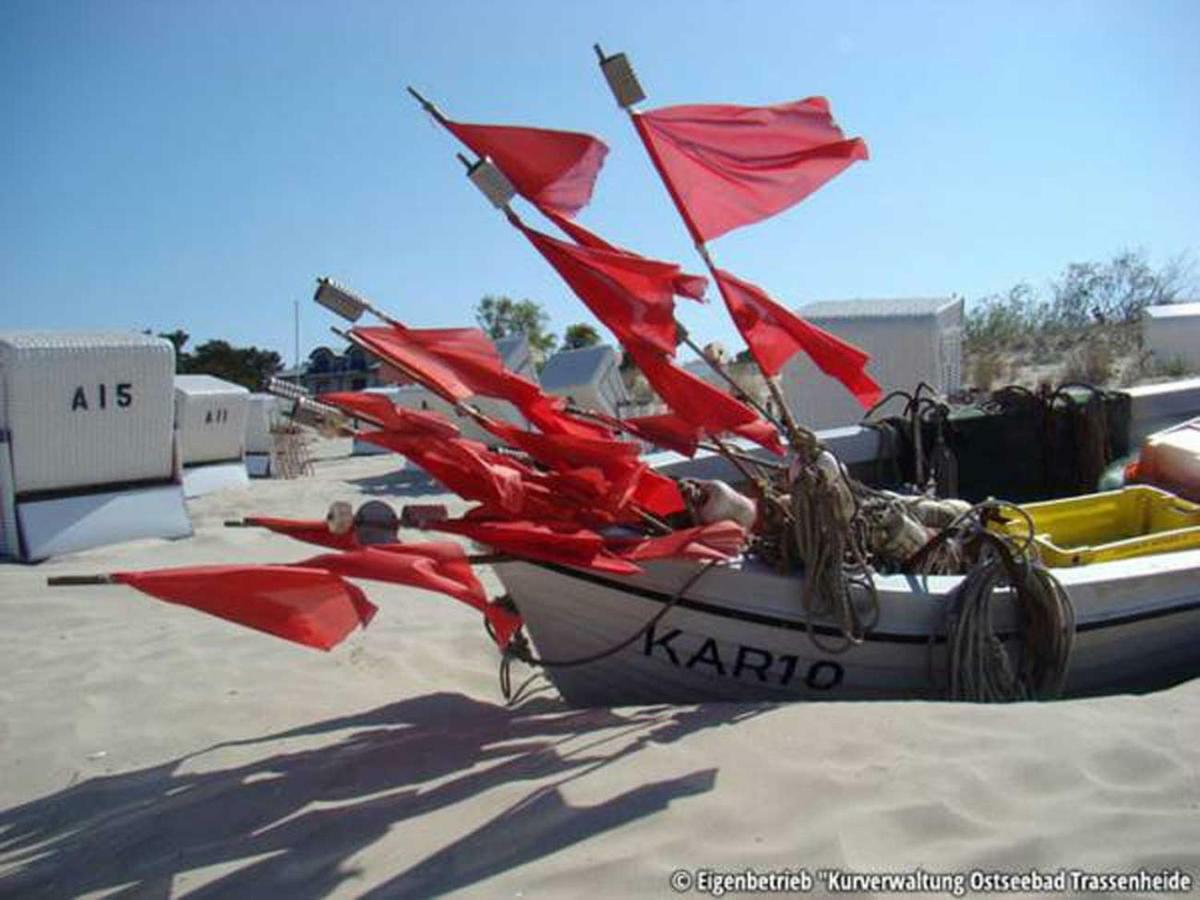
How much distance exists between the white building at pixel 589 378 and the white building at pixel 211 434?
209 inches

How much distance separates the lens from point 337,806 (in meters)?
2.83

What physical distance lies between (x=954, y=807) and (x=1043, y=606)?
125 centimetres

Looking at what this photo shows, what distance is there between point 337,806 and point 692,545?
139 cm

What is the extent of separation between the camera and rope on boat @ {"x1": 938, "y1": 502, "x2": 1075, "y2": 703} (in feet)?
10.8

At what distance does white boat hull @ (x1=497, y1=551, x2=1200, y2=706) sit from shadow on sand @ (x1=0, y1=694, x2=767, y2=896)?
0.71 feet

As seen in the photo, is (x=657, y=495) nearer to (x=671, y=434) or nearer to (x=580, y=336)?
(x=671, y=434)

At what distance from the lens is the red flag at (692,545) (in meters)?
3.22

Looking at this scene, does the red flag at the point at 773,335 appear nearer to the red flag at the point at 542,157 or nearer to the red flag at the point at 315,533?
the red flag at the point at 542,157

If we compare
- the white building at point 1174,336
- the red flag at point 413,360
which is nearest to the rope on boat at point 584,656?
the red flag at point 413,360

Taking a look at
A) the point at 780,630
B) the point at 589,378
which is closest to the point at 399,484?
the point at 589,378

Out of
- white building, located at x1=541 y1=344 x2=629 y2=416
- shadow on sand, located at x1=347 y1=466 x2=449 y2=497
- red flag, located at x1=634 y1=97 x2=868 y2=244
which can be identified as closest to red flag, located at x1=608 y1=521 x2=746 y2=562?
red flag, located at x1=634 y1=97 x2=868 y2=244

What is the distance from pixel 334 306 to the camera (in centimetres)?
339

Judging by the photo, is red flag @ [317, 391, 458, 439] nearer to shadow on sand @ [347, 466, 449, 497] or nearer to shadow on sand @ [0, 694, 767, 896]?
shadow on sand @ [0, 694, 767, 896]

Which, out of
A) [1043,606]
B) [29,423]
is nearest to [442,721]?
[1043,606]
